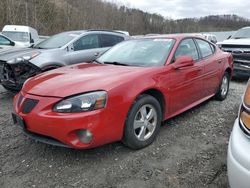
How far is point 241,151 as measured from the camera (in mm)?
2045

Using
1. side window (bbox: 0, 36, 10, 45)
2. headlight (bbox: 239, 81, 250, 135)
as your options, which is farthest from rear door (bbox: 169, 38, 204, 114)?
side window (bbox: 0, 36, 10, 45)

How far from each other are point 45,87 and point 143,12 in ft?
182

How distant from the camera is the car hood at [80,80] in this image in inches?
133

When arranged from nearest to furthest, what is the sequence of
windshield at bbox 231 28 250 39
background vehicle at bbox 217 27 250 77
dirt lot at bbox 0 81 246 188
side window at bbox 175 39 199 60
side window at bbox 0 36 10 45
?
dirt lot at bbox 0 81 246 188 < side window at bbox 175 39 199 60 < background vehicle at bbox 217 27 250 77 < windshield at bbox 231 28 250 39 < side window at bbox 0 36 10 45

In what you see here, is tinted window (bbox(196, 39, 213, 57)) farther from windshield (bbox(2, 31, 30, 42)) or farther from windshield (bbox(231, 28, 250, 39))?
windshield (bbox(2, 31, 30, 42))

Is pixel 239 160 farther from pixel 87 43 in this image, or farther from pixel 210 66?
pixel 87 43

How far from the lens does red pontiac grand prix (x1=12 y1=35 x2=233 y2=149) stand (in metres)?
3.24

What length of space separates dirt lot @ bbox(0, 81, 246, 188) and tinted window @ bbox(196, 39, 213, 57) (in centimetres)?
147

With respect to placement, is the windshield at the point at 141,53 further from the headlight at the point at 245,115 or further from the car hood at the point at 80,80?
the headlight at the point at 245,115

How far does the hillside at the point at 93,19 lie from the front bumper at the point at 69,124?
22868 mm

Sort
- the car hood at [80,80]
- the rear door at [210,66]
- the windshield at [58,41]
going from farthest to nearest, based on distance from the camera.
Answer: the windshield at [58,41] < the rear door at [210,66] < the car hood at [80,80]

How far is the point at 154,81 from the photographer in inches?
154

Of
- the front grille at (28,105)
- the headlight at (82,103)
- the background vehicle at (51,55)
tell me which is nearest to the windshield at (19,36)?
the background vehicle at (51,55)

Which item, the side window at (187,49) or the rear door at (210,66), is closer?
the side window at (187,49)
